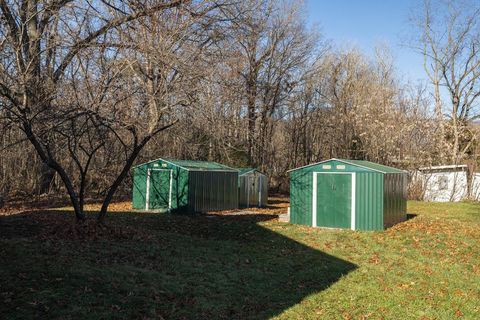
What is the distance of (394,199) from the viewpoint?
1426 centimetres

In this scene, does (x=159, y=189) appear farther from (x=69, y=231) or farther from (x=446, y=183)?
(x=446, y=183)

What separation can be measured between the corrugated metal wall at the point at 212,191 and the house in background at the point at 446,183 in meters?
14.0

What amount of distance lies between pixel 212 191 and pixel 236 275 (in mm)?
9691

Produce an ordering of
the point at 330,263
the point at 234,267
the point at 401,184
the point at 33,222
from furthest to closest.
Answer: the point at 401,184
the point at 33,222
the point at 330,263
the point at 234,267

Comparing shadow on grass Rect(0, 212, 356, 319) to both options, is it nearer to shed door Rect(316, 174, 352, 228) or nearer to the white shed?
shed door Rect(316, 174, 352, 228)

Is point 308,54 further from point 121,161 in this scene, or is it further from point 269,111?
point 121,161

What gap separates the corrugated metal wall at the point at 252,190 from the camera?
19.7 metres

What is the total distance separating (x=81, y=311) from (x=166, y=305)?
3.61 ft

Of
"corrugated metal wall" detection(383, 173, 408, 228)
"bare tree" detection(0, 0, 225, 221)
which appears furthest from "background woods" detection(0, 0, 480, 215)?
"corrugated metal wall" detection(383, 173, 408, 228)

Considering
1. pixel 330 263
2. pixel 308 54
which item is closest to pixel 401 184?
pixel 330 263

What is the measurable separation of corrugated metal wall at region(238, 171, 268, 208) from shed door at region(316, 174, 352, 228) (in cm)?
624

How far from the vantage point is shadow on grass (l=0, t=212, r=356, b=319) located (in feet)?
18.0

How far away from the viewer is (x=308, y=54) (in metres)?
29.2

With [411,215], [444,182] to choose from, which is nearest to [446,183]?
[444,182]
